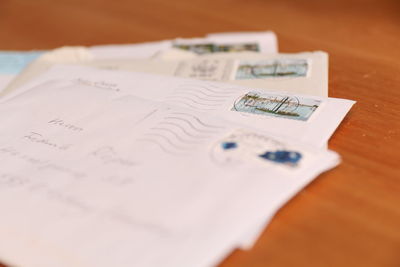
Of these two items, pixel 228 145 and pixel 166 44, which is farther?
pixel 166 44

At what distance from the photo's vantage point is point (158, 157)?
0.46 metres

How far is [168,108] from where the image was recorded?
55 cm

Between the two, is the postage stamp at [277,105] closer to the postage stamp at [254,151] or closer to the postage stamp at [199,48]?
the postage stamp at [254,151]

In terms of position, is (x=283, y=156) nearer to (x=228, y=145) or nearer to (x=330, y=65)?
(x=228, y=145)

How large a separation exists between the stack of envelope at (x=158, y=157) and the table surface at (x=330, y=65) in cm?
2

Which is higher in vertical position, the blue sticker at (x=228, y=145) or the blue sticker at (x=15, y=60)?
→ the blue sticker at (x=228, y=145)

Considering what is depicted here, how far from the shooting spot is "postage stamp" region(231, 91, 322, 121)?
536mm

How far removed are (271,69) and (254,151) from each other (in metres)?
0.24

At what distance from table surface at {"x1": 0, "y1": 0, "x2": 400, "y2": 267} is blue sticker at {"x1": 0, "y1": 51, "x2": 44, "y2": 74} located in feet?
0.13

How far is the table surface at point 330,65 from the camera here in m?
0.40

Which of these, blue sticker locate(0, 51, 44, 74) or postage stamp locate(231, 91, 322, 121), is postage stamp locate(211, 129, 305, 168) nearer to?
postage stamp locate(231, 91, 322, 121)

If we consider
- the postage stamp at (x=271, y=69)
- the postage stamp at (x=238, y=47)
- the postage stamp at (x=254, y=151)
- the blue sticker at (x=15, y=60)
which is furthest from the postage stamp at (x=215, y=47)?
the postage stamp at (x=254, y=151)

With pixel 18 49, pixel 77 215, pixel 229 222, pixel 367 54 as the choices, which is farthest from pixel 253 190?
pixel 18 49

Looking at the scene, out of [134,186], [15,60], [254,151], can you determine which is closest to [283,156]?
[254,151]
